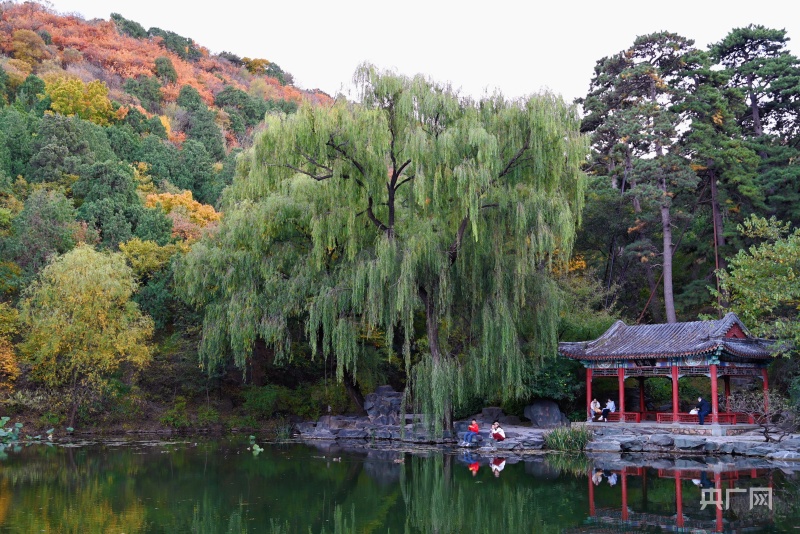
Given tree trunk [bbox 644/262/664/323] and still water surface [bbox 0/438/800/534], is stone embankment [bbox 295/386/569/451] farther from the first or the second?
tree trunk [bbox 644/262/664/323]

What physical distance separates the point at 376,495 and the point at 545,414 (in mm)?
9988

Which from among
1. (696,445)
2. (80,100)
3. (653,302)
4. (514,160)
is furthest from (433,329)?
(80,100)

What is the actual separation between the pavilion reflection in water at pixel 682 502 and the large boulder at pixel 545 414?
21.6 ft

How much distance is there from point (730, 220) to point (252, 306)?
51.6 ft

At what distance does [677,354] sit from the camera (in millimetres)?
17281

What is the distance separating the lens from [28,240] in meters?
23.1

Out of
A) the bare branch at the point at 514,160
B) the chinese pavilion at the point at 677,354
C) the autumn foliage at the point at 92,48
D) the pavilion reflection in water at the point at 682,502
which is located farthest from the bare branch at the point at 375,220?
the autumn foliage at the point at 92,48

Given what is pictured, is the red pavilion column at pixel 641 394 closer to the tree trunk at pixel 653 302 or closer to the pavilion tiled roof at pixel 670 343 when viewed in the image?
the pavilion tiled roof at pixel 670 343

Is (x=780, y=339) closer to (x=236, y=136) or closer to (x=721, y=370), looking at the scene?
(x=721, y=370)

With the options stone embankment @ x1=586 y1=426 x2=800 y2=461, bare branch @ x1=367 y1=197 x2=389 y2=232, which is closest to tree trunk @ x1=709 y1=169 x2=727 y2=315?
stone embankment @ x1=586 y1=426 x2=800 y2=461

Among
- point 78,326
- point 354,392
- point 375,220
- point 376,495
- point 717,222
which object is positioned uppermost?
point 717,222

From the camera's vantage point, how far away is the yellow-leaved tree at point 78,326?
2022cm

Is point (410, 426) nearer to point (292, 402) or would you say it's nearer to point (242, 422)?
point (292, 402)

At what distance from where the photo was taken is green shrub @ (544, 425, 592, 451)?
16297 mm
